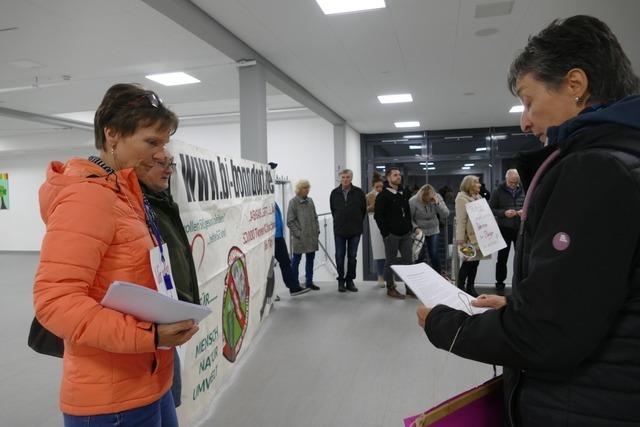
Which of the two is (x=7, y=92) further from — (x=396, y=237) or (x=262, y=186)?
(x=396, y=237)

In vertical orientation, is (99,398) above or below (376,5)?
below

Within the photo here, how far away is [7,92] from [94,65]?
2.32 metres

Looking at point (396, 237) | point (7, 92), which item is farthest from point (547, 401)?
point (7, 92)

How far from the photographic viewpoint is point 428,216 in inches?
231

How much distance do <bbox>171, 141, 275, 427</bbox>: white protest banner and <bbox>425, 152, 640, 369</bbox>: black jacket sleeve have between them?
173 cm

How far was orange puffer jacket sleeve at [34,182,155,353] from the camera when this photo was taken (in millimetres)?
985

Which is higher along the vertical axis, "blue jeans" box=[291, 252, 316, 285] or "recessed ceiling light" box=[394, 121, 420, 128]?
"recessed ceiling light" box=[394, 121, 420, 128]

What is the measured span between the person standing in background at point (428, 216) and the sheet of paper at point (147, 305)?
197 inches

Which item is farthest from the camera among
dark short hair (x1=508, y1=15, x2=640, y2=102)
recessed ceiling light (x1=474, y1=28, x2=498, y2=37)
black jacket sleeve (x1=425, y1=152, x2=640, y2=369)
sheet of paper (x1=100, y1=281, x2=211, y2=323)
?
recessed ceiling light (x1=474, y1=28, x2=498, y2=37)

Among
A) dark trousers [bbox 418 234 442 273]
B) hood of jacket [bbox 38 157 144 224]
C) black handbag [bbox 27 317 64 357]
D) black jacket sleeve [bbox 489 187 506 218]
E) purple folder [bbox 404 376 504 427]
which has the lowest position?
dark trousers [bbox 418 234 442 273]

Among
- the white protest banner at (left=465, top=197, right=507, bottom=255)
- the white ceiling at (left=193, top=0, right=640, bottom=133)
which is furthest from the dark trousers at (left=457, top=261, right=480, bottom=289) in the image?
the white ceiling at (left=193, top=0, right=640, bottom=133)

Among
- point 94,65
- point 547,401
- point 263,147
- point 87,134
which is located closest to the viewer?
point 547,401

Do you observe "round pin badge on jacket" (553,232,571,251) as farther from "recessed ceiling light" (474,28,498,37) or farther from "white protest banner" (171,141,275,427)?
"recessed ceiling light" (474,28,498,37)

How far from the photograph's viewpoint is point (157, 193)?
1511mm
